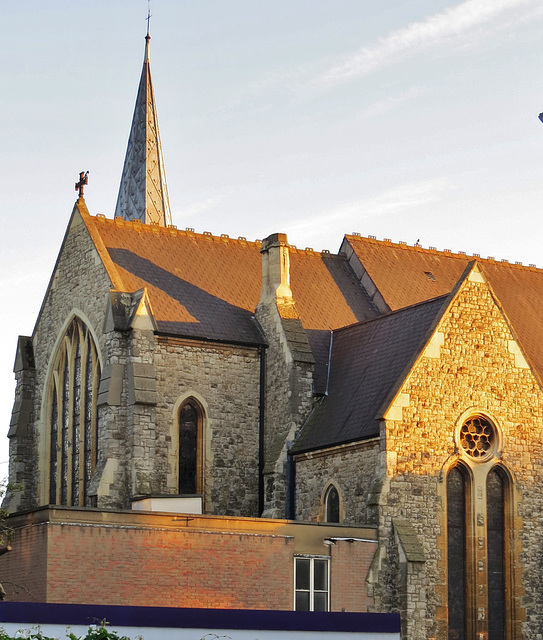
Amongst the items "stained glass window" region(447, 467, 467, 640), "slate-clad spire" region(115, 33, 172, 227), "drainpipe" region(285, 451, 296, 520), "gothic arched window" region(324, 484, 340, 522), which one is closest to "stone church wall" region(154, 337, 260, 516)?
"drainpipe" region(285, 451, 296, 520)

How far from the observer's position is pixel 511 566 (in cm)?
3012

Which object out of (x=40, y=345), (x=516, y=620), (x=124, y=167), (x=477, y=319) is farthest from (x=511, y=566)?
(x=124, y=167)

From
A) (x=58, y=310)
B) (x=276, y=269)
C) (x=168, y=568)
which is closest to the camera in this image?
(x=168, y=568)

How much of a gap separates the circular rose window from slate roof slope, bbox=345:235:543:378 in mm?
5855

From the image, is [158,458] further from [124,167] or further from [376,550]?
[124,167]

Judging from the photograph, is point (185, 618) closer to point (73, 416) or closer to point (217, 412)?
point (217, 412)

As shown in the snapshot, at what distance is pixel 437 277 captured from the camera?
127 feet

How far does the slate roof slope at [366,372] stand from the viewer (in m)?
30.5

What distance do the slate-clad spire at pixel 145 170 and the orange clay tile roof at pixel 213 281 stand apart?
488 inches

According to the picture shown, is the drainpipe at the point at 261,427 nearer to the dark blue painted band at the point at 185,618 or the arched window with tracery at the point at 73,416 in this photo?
the arched window with tracery at the point at 73,416

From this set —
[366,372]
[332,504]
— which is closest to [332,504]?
[332,504]

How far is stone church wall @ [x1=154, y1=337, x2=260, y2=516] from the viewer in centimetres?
3291

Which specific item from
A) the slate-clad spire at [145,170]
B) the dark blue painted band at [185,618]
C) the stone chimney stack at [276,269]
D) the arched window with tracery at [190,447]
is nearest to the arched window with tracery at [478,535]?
the arched window with tracery at [190,447]

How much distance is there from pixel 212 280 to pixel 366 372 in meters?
5.98
